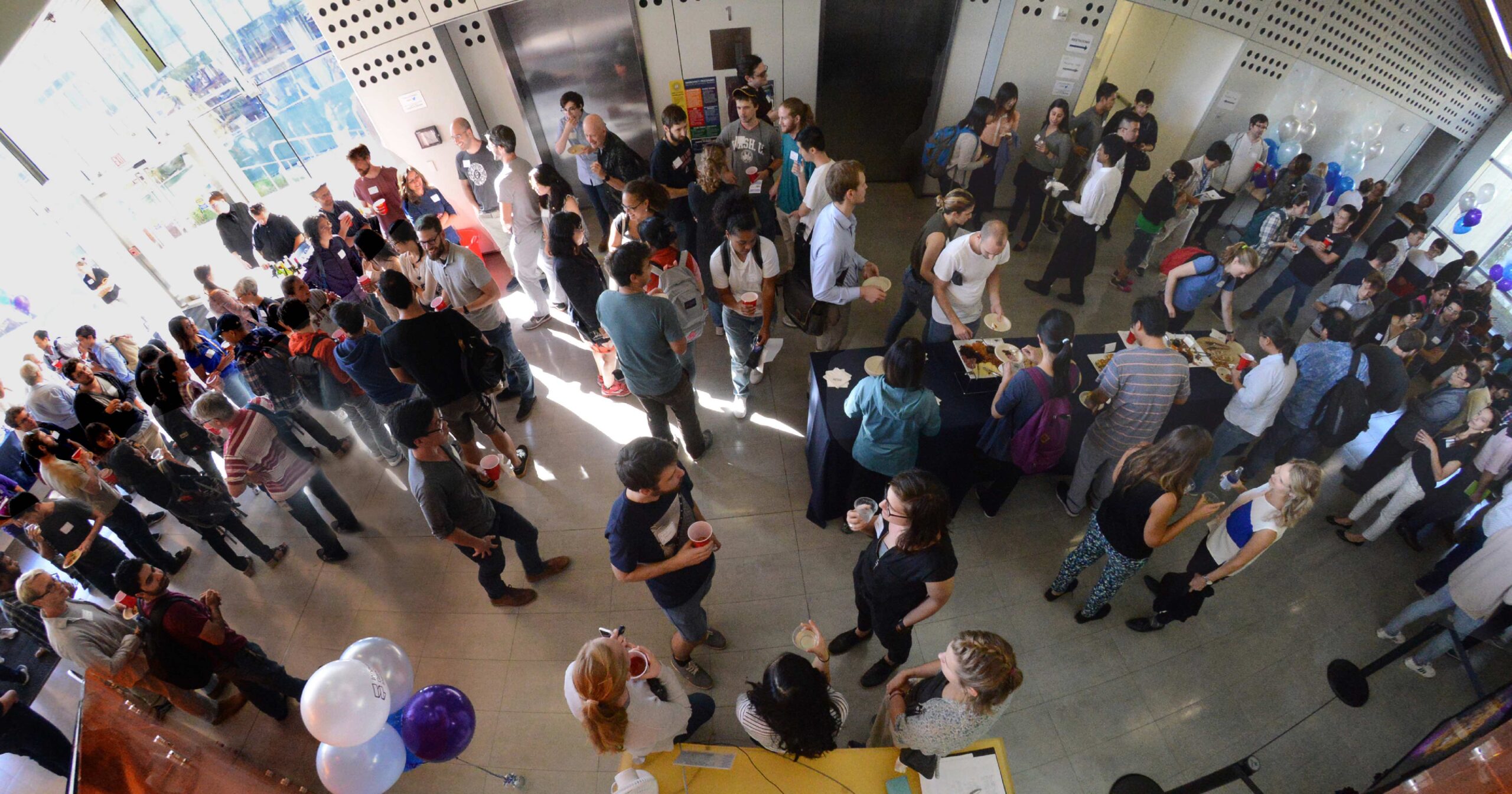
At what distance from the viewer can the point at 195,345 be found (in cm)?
457

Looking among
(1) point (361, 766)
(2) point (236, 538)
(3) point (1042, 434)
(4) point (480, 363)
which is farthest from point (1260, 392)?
(2) point (236, 538)

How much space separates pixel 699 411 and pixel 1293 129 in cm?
710

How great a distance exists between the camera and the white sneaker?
12.0 feet

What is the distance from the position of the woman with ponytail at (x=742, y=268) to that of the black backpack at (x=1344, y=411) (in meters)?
3.73

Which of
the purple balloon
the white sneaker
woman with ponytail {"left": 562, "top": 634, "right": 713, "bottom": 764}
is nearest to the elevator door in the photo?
the white sneaker

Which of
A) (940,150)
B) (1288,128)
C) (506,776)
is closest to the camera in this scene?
(506,776)

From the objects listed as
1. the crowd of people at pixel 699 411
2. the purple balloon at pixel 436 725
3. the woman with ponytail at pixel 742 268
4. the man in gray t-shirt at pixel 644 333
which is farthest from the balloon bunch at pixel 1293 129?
the purple balloon at pixel 436 725

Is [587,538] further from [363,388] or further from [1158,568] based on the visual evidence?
[1158,568]

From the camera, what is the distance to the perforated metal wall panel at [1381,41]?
5922mm

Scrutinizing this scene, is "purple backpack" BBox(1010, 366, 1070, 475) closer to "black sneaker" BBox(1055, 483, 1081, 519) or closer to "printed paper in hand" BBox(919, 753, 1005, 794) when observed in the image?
"black sneaker" BBox(1055, 483, 1081, 519)

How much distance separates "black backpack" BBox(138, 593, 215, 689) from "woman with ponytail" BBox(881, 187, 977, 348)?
4154 millimetres

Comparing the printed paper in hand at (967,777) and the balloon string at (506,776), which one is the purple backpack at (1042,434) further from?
the balloon string at (506,776)

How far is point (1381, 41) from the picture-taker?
238 inches

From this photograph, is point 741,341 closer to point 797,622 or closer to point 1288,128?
point 797,622
